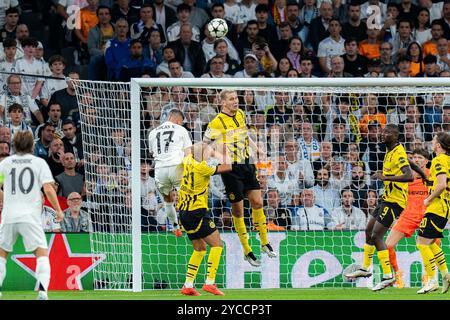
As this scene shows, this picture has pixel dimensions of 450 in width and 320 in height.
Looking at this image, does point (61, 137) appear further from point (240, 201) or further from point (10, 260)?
point (240, 201)

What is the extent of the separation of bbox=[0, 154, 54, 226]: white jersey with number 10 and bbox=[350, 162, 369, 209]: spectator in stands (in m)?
6.44

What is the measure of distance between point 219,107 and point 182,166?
2403 mm

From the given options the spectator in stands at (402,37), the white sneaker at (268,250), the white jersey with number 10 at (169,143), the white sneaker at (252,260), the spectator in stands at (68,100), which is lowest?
the white sneaker at (252,260)

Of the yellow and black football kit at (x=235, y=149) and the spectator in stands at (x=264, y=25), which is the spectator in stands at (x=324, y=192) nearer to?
the yellow and black football kit at (x=235, y=149)

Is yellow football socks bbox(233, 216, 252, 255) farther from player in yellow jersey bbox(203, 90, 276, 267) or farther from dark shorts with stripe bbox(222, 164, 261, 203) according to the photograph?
dark shorts with stripe bbox(222, 164, 261, 203)

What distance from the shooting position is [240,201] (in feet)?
52.4

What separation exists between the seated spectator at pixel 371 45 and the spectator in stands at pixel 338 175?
12.6 feet

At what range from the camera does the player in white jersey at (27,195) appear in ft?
42.8

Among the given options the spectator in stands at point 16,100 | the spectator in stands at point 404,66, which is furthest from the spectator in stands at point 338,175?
the spectator in stands at point 16,100

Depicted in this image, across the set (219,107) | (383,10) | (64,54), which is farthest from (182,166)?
(383,10)

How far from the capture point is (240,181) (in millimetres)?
15914

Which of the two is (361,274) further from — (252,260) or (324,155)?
(324,155)

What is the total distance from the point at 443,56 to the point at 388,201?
635 cm

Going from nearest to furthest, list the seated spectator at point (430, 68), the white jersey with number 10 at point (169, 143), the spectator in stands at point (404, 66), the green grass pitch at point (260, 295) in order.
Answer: the green grass pitch at point (260, 295)
the white jersey with number 10 at point (169, 143)
the spectator in stands at point (404, 66)
the seated spectator at point (430, 68)
